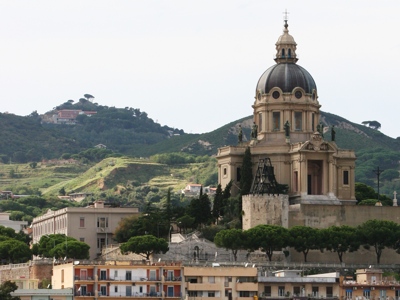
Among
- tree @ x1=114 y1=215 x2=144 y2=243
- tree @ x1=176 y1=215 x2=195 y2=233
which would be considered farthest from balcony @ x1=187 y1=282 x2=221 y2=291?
tree @ x1=176 y1=215 x2=195 y2=233

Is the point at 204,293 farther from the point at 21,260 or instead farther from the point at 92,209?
the point at 92,209

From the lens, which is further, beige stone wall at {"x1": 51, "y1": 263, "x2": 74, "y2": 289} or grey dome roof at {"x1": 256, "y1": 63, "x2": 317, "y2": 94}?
grey dome roof at {"x1": 256, "y1": 63, "x2": 317, "y2": 94}

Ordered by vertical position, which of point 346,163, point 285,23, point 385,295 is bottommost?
point 385,295

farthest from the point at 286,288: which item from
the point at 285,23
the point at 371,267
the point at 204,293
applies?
the point at 285,23

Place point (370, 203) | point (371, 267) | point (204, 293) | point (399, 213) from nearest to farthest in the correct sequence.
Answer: point (204, 293) → point (371, 267) → point (399, 213) → point (370, 203)

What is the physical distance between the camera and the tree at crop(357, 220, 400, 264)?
129 metres

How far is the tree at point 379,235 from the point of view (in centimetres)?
12862

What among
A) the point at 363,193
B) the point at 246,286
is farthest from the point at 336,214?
the point at 246,286

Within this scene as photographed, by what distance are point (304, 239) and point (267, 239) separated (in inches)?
115

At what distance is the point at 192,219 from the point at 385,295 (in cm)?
3381

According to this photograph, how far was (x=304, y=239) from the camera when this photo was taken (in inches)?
4995

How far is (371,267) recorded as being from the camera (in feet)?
410

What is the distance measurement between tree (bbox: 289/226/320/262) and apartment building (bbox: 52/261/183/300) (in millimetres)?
22218

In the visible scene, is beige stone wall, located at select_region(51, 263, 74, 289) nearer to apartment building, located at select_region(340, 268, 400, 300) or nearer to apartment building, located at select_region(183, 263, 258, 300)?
apartment building, located at select_region(183, 263, 258, 300)
